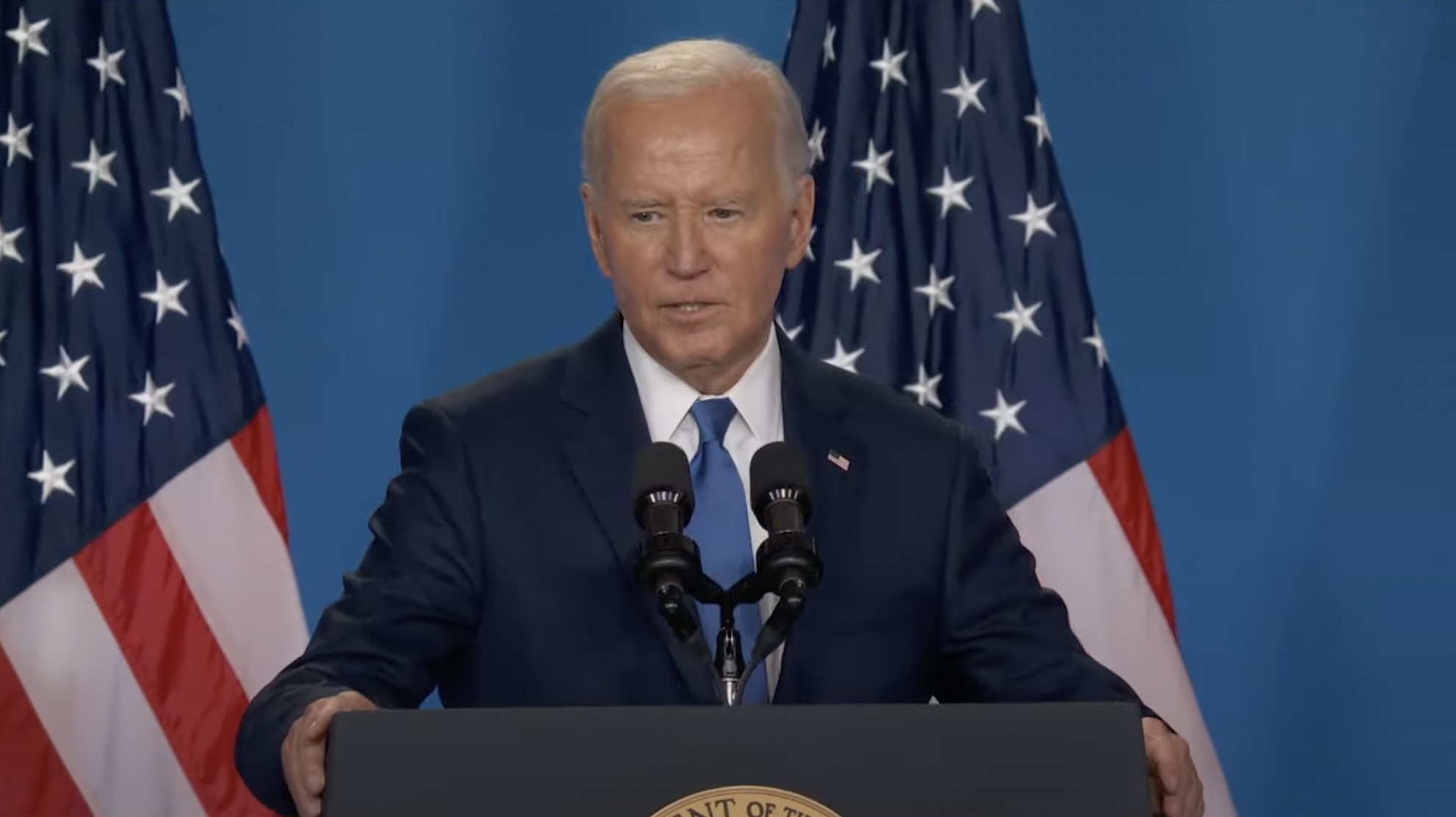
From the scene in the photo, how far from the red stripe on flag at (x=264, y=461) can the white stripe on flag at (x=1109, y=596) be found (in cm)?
151

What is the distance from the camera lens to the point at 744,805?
1536 millimetres

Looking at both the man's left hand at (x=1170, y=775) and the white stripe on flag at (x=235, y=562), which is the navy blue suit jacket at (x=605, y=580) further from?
the white stripe on flag at (x=235, y=562)

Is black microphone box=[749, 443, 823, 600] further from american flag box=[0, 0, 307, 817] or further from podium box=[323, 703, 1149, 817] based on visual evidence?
american flag box=[0, 0, 307, 817]

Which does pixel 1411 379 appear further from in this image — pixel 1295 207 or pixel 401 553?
pixel 401 553

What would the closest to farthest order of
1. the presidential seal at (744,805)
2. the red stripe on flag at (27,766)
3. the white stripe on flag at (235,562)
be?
the presidential seal at (744,805)
the red stripe on flag at (27,766)
the white stripe on flag at (235,562)

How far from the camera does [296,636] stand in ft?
12.4

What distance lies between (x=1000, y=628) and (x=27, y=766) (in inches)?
88.1

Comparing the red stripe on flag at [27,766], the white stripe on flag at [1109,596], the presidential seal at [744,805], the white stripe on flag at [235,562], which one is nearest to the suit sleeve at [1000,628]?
the presidential seal at [744,805]

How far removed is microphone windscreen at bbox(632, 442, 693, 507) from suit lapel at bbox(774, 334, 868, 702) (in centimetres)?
41

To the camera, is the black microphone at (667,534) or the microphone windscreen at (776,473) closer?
the black microphone at (667,534)

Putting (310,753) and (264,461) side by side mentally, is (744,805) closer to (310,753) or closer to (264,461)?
(310,753)

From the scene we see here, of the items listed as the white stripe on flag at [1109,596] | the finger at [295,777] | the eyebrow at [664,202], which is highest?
the eyebrow at [664,202]

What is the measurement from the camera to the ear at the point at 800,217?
2.42 m

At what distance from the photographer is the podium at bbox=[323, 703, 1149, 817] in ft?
5.06
